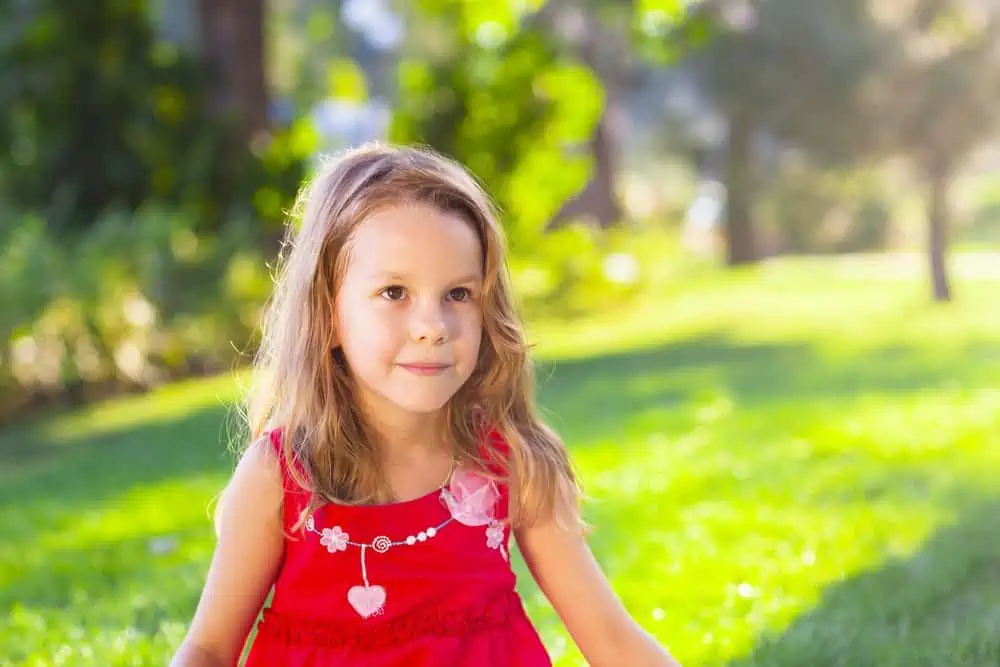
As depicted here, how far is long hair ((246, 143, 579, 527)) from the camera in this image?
1981 mm

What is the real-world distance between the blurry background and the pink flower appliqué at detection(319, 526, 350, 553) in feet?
3.08

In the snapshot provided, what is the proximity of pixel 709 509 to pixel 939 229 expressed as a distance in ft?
39.2

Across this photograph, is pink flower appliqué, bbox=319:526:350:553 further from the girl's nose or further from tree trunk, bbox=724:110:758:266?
tree trunk, bbox=724:110:758:266

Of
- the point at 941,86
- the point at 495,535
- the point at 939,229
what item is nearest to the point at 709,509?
the point at 495,535

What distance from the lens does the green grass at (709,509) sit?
291 cm

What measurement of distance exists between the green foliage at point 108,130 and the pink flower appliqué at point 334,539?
7.96 metres

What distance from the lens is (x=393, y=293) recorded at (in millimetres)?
1952

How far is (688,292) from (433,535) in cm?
1586

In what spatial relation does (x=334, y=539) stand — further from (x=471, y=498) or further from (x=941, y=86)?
(x=941, y=86)

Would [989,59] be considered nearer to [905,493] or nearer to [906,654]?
[905,493]

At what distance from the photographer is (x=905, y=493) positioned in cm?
436

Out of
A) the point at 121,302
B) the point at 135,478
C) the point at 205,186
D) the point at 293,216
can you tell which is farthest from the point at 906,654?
the point at 205,186

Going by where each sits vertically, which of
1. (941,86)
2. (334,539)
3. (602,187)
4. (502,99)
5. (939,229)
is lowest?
(939,229)

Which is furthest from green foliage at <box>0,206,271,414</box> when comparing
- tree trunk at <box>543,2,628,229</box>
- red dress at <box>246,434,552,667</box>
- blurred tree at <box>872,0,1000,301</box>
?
tree trunk at <box>543,2,628,229</box>
